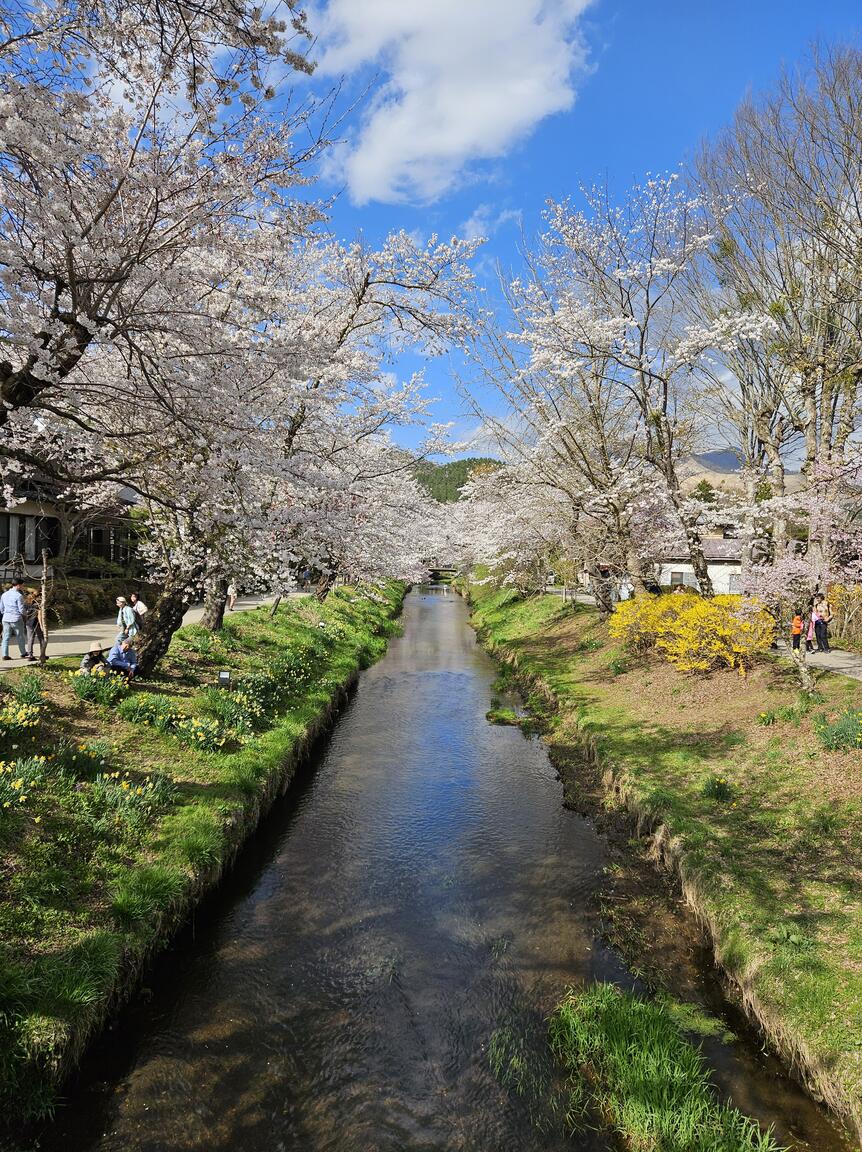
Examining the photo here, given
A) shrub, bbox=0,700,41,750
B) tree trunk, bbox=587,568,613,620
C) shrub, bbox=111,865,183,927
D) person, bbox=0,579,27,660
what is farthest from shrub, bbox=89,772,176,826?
tree trunk, bbox=587,568,613,620

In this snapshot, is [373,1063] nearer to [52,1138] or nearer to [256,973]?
[256,973]

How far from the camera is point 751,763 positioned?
10.6 m

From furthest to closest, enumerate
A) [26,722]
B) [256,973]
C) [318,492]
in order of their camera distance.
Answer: [318,492] < [26,722] < [256,973]

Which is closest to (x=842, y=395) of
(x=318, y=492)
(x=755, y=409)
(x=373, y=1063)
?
(x=755, y=409)

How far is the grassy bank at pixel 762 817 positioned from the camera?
5.70m

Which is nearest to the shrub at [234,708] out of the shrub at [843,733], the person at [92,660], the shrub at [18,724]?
the person at [92,660]

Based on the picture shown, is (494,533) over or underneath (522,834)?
over

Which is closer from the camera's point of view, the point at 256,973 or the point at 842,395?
the point at 256,973

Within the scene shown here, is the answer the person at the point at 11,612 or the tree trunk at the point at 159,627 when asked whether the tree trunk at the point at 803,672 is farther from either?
the person at the point at 11,612

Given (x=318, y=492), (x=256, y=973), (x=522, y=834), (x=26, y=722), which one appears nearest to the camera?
(x=256, y=973)

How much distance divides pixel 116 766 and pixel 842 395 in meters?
16.5

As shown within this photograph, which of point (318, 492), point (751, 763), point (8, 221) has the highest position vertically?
point (8, 221)

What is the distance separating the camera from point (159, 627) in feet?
41.2

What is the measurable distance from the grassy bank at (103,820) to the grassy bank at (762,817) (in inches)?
248
